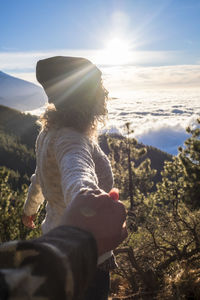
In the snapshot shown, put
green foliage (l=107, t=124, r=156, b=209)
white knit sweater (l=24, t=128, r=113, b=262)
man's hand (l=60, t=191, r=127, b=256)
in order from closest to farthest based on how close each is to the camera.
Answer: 1. man's hand (l=60, t=191, r=127, b=256)
2. white knit sweater (l=24, t=128, r=113, b=262)
3. green foliage (l=107, t=124, r=156, b=209)

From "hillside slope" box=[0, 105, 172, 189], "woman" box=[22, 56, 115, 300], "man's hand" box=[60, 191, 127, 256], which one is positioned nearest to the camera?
"man's hand" box=[60, 191, 127, 256]

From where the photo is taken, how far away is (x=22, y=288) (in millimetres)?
569

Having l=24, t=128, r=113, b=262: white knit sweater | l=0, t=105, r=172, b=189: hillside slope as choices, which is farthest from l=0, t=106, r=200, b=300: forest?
l=0, t=105, r=172, b=189: hillside slope

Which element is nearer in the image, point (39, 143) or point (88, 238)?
point (88, 238)

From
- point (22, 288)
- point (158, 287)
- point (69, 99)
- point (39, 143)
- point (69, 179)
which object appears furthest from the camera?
point (158, 287)

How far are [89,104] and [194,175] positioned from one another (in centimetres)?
1737

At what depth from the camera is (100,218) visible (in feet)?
2.92

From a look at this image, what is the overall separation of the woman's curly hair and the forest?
0.55 metres

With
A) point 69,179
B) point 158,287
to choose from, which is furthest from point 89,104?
point 158,287

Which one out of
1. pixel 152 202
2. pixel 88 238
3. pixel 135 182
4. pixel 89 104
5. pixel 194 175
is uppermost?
pixel 89 104

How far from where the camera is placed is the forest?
4.51 meters

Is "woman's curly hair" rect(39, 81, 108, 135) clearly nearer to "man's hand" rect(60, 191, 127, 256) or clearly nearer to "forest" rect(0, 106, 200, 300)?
"forest" rect(0, 106, 200, 300)

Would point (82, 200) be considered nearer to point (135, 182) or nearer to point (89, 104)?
point (89, 104)

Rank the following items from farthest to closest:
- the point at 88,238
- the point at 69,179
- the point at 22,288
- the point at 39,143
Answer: the point at 39,143, the point at 69,179, the point at 88,238, the point at 22,288
